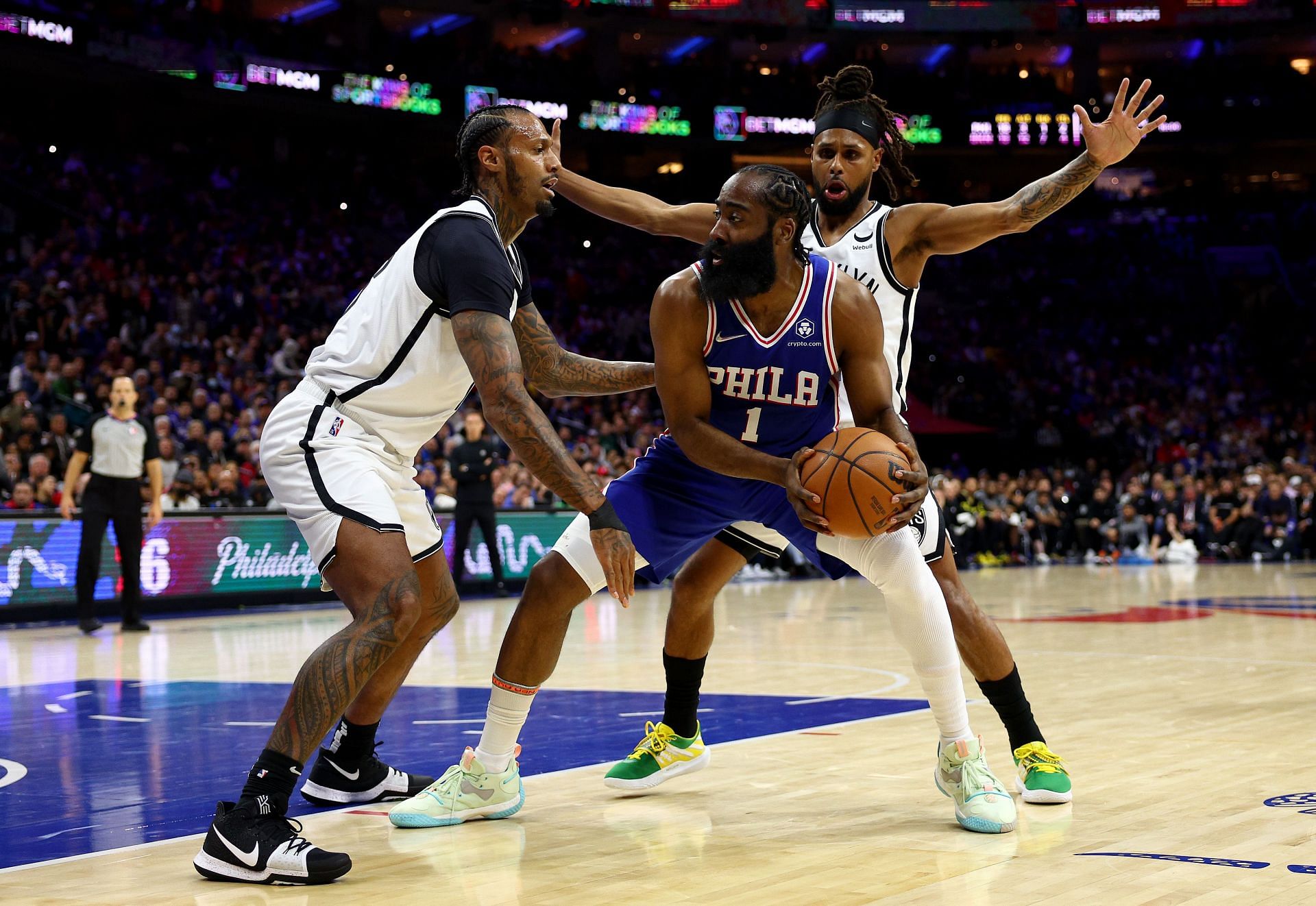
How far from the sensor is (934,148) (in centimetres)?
3756

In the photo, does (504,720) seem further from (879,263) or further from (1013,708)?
(879,263)

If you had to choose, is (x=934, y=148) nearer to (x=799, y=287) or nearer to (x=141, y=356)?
(x=141, y=356)

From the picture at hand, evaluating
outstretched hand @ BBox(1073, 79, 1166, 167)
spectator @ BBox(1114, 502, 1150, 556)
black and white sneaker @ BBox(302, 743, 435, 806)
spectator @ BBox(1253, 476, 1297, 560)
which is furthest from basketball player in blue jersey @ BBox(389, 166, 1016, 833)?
spectator @ BBox(1253, 476, 1297, 560)

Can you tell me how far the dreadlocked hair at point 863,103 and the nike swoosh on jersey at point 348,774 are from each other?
2.96 metres

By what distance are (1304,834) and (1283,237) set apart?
3718cm

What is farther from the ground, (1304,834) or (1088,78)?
(1088,78)

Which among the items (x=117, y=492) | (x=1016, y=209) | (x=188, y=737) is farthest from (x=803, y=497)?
(x=117, y=492)

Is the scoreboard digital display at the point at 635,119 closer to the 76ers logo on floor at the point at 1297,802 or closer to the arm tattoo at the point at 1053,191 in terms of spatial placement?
the arm tattoo at the point at 1053,191

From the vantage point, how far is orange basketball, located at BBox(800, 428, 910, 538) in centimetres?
419

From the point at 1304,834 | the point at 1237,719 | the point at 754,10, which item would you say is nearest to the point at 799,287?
the point at 1304,834

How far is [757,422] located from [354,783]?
6.21ft

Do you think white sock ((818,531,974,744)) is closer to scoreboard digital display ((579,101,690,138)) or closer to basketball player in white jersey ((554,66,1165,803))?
basketball player in white jersey ((554,66,1165,803))

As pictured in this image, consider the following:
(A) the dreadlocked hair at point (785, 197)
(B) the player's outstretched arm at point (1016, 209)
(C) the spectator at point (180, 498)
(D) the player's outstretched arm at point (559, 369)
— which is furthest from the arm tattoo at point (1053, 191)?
(C) the spectator at point (180, 498)

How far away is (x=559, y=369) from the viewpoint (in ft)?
16.0
